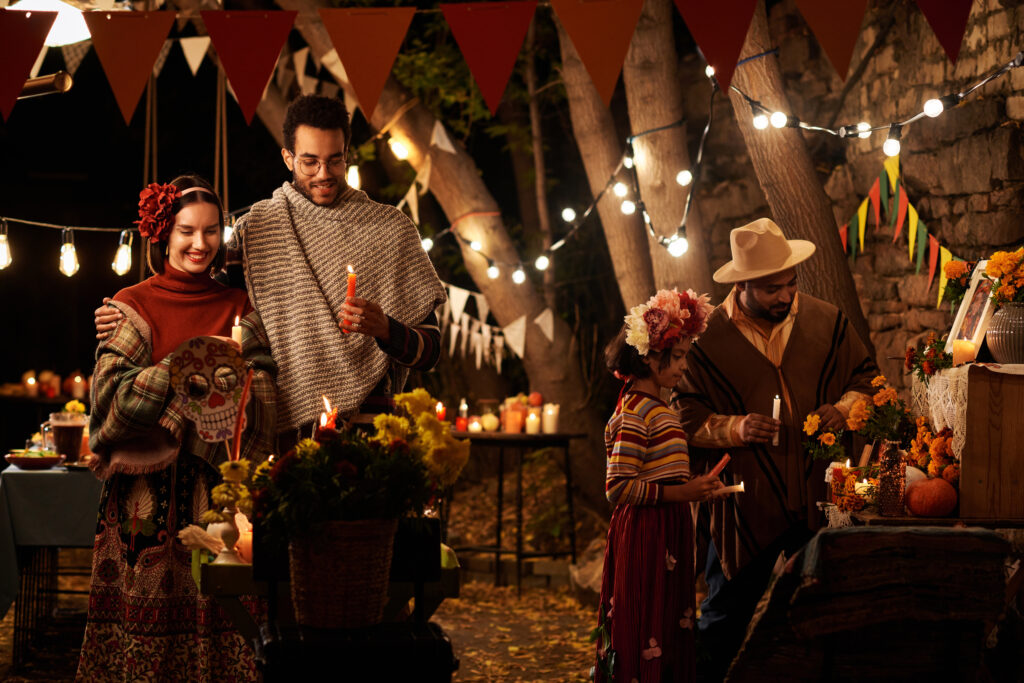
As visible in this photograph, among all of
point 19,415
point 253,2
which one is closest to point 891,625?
point 253,2

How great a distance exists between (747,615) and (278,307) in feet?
6.34

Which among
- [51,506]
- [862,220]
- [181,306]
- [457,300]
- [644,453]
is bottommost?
[51,506]

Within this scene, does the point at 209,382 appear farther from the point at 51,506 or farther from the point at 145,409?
the point at 51,506

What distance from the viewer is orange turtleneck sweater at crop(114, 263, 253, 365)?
3080 millimetres

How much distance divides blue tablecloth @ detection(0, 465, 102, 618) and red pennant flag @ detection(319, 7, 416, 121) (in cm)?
192

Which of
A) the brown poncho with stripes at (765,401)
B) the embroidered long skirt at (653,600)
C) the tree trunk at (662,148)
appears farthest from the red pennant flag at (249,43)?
the tree trunk at (662,148)

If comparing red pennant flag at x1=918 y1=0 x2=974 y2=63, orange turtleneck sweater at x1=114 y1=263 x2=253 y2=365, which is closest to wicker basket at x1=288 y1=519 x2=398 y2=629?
orange turtleneck sweater at x1=114 y1=263 x2=253 y2=365

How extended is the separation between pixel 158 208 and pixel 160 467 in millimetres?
704

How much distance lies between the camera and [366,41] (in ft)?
13.7

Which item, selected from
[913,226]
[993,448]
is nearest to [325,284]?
[993,448]

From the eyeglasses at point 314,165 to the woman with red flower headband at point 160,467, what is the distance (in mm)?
264

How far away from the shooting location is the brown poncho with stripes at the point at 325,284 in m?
3.00

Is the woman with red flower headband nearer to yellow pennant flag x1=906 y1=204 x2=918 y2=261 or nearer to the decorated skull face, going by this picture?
the decorated skull face

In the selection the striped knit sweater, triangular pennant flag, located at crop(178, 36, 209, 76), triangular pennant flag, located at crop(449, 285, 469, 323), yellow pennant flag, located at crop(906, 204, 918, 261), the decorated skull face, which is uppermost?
triangular pennant flag, located at crop(178, 36, 209, 76)
